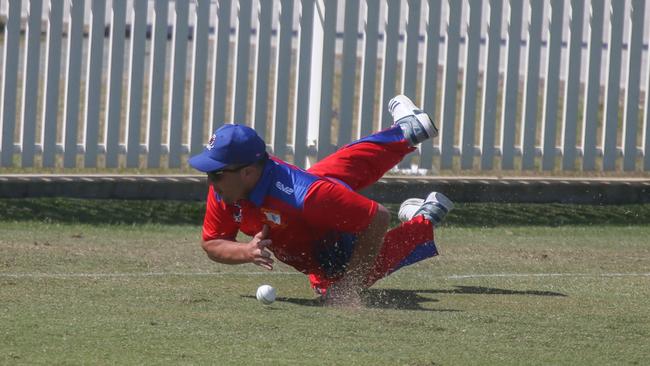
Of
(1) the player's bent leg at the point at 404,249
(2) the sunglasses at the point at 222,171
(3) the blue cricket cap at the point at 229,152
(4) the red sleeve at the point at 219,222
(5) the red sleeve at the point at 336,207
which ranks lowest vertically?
(1) the player's bent leg at the point at 404,249

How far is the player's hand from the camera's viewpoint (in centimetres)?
625

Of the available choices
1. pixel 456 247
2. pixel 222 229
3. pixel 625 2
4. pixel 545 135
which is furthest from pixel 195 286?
pixel 625 2

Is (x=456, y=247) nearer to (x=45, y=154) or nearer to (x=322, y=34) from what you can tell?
(x=322, y=34)

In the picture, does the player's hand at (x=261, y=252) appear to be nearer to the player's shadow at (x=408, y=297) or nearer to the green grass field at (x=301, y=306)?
the green grass field at (x=301, y=306)

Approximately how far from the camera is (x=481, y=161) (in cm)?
1107

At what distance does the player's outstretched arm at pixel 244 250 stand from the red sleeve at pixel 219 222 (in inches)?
1.6

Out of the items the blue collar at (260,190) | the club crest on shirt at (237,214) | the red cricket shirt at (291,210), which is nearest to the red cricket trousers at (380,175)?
the red cricket shirt at (291,210)

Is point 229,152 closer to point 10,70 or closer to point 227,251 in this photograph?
point 227,251

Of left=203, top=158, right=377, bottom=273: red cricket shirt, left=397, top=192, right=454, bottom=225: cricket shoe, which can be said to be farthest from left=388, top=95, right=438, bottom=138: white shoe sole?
left=203, top=158, right=377, bottom=273: red cricket shirt

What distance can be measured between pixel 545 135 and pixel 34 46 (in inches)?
164

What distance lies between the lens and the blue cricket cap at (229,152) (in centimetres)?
633

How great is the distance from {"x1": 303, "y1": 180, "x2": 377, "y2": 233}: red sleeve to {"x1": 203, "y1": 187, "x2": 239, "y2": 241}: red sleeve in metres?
0.44

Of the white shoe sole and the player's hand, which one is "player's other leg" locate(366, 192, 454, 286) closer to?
the player's hand

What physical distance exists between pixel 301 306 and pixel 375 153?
1.35 metres
